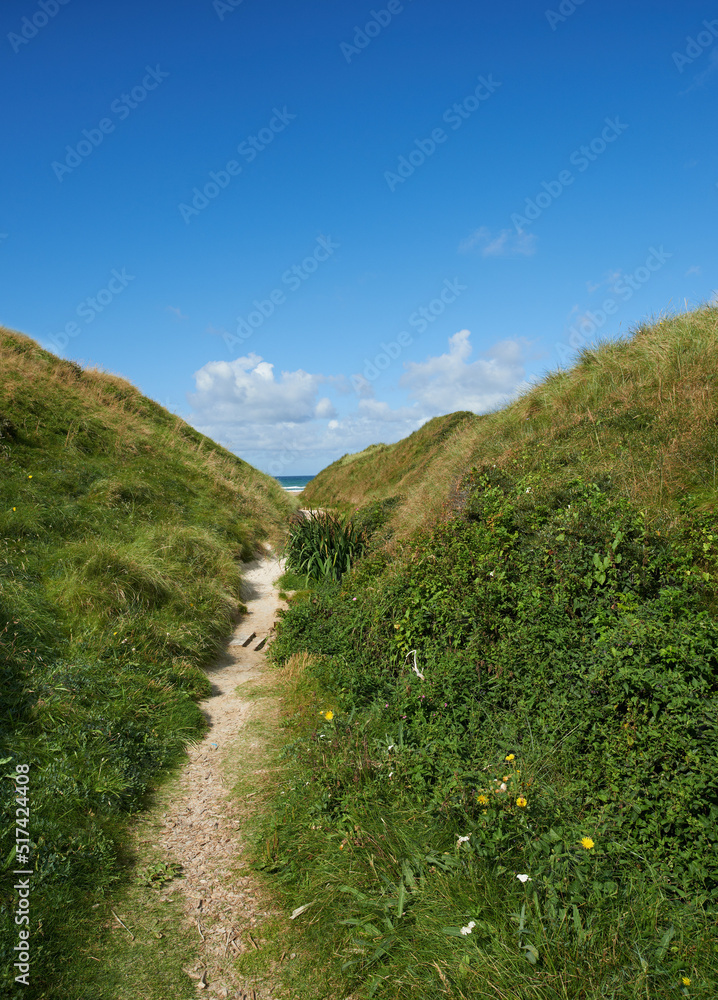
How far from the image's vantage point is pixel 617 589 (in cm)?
521

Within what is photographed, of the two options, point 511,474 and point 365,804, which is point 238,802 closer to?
Result: point 365,804

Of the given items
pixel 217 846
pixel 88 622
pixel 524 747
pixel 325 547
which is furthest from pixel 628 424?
pixel 88 622

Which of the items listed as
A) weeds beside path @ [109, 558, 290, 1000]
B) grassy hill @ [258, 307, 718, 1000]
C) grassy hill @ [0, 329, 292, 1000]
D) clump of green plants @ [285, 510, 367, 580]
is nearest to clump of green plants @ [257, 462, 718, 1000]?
grassy hill @ [258, 307, 718, 1000]

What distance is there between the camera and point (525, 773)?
3.72 m

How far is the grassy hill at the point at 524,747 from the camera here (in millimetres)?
2822

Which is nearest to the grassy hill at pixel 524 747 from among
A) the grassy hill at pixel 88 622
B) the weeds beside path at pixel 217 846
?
the weeds beside path at pixel 217 846

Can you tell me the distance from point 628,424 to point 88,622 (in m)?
8.37

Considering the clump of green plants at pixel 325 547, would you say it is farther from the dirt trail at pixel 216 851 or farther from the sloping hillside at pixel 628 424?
the dirt trail at pixel 216 851

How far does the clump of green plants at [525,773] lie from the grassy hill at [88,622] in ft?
4.49

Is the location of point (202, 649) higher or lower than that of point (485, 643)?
lower

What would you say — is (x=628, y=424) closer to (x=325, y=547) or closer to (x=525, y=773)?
(x=325, y=547)

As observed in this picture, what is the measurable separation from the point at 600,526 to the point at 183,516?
9135 millimetres

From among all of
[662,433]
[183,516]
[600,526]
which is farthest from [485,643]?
[183,516]

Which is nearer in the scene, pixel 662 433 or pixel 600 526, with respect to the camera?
pixel 600 526
